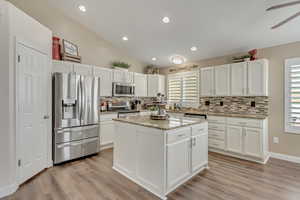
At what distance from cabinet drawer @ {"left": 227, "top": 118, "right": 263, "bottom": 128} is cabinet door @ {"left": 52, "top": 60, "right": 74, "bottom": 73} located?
13.2 feet

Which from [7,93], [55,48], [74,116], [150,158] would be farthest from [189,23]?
[7,93]

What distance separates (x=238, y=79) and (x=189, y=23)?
1853 millimetres

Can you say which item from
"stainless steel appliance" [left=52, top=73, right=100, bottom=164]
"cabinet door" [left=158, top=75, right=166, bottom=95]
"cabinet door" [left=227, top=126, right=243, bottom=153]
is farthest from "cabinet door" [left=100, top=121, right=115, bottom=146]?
"cabinet door" [left=227, top=126, right=243, bottom=153]

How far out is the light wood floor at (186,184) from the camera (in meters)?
2.08

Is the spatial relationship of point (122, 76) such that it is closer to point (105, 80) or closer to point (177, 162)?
point (105, 80)

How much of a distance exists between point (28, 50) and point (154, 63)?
4.01m

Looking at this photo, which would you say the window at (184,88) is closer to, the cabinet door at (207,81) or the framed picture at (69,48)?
the cabinet door at (207,81)

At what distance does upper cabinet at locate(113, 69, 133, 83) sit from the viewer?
4551 mm

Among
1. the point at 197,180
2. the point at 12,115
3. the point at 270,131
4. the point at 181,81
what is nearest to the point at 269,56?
the point at 270,131

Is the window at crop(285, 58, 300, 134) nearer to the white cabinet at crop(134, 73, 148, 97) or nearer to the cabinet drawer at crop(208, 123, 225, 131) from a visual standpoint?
the cabinet drawer at crop(208, 123, 225, 131)

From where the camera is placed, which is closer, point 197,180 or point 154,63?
point 197,180

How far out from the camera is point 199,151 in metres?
2.69

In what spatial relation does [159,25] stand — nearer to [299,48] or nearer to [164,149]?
[164,149]

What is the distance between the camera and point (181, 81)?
5.25 meters
